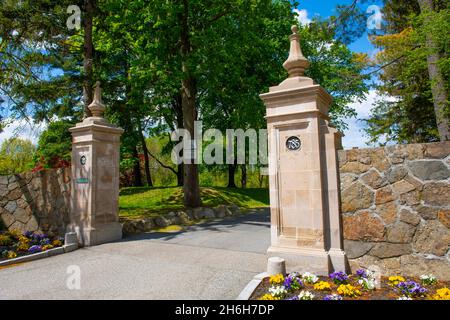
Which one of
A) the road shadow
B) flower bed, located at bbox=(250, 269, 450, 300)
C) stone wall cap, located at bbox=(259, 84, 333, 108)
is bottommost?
the road shadow

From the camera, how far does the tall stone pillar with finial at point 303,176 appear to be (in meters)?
5.38

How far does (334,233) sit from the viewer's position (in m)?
5.43

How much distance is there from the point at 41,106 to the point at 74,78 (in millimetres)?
1673

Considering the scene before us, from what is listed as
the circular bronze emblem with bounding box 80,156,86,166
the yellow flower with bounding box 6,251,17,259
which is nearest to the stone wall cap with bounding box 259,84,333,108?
the circular bronze emblem with bounding box 80,156,86,166

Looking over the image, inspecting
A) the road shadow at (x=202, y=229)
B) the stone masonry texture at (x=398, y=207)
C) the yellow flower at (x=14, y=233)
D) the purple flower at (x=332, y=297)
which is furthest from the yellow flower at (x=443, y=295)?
the yellow flower at (x=14, y=233)

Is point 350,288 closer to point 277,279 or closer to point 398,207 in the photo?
point 277,279

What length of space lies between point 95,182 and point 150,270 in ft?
12.2

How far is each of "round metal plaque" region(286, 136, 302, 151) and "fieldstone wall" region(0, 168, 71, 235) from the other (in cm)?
716

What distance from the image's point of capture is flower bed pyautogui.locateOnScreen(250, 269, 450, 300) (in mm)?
4238

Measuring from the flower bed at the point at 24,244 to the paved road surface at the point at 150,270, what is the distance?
3.04ft

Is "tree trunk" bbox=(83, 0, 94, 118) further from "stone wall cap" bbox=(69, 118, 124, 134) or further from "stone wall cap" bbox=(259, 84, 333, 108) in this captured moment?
"stone wall cap" bbox=(259, 84, 333, 108)

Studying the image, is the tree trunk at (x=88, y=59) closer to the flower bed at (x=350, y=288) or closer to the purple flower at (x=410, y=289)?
the flower bed at (x=350, y=288)
